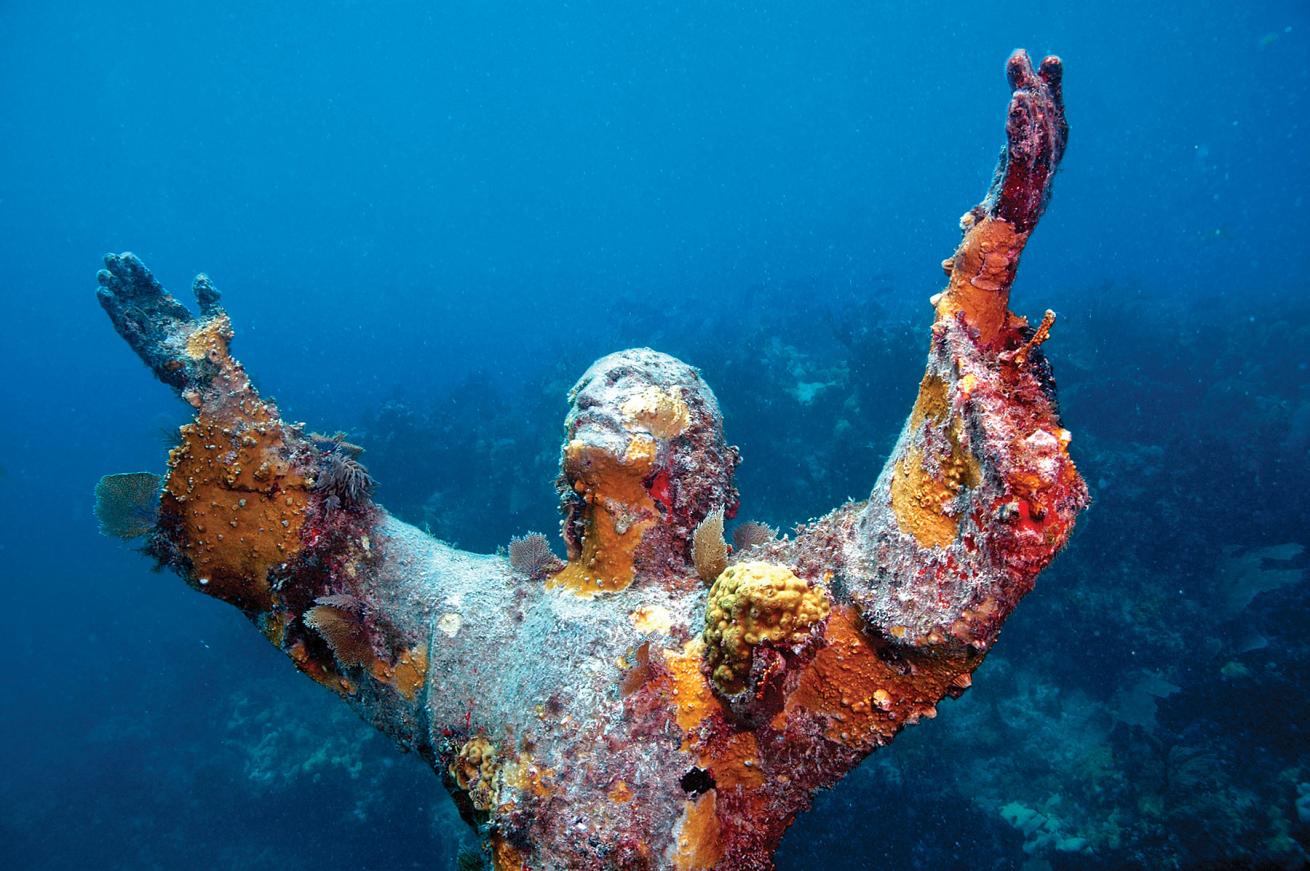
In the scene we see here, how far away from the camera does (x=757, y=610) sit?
6.95 ft

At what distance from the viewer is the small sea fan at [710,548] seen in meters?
2.86

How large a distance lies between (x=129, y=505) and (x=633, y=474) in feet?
10.1

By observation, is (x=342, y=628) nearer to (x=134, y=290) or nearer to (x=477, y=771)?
(x=477, y=771)

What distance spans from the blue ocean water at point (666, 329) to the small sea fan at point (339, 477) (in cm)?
90

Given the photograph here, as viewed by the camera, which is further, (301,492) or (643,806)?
(301,492)

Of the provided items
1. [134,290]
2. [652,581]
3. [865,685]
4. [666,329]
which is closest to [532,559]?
[652,581]

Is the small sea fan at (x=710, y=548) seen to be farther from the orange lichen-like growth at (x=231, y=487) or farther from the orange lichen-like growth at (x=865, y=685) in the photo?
the orange lichen-like growth at (x=231, y=487)

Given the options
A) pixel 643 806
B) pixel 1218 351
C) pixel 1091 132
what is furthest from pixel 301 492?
pixel 1091 132

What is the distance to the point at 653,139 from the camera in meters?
102

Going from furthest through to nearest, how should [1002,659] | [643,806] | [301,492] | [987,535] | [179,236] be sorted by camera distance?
1. [179,236]
2. [1002,659]
3. [301,492]
4. [643,806]
5. [987,535]

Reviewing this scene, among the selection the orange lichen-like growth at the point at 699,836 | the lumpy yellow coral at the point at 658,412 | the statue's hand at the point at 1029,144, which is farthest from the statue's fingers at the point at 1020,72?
the orange lichen-like growth at the point at 699,836

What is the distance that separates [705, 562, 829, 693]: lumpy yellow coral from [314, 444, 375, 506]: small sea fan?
2.71 meters

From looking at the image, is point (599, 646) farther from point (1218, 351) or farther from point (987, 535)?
point (1218, 351)

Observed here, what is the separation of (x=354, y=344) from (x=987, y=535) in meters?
71.2
